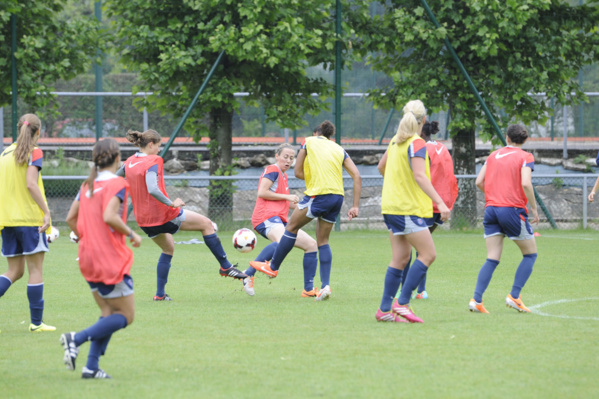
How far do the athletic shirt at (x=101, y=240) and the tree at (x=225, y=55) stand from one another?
42.9ft

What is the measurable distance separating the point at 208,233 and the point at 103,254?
3699mm

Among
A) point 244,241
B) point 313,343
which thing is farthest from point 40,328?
point 244,241

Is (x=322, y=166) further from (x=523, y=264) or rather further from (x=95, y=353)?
(x=95, y=353)

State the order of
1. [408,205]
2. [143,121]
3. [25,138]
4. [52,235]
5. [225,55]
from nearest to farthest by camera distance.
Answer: [25,138] → [408,205] → [52,235] → [225,55] → [143,121]

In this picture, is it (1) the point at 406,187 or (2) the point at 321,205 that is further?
(2) the point at 321,205

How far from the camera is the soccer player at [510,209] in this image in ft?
25.1

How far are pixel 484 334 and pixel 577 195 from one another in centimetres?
1326

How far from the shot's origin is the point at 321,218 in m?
8.68

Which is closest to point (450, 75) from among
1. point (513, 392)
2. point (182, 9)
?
point (182, 9)

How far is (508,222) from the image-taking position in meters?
7.63

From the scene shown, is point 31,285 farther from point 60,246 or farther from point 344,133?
point 344,133

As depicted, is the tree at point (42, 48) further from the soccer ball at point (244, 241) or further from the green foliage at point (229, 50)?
the soccer ball at point (244, 241)

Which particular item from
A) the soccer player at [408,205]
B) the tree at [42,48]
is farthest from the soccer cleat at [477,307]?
the tree at [42,48]

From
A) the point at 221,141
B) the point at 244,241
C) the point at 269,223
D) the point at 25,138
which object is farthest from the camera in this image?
the point at 221,141
